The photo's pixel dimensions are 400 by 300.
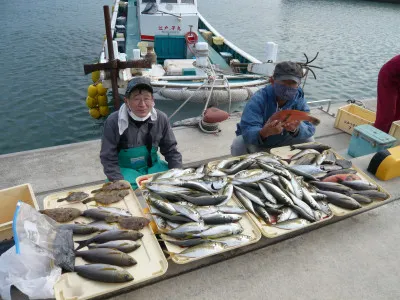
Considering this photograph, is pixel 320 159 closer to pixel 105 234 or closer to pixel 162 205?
pixel 162 205

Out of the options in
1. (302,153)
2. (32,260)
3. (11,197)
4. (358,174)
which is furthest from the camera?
(302,153)

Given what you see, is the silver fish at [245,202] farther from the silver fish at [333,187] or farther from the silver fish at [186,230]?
the silver fish at [333,187]

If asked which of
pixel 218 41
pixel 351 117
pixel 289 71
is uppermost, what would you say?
pixel 289 71

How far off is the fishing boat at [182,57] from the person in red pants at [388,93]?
11.5ft

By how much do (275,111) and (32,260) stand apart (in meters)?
3.40

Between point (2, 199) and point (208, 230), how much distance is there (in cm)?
204

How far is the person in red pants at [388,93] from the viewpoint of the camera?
4.68m

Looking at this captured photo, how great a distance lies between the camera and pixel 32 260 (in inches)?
79.1

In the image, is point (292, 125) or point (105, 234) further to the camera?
point (292, 125)

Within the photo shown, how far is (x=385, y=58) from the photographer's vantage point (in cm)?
1875

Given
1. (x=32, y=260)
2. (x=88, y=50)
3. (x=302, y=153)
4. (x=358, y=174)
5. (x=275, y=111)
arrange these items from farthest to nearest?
(x=88, y=50) → (x=275, y=111) → (x=302, y=153) → (x=358, y=174) → (x=32, y=260)

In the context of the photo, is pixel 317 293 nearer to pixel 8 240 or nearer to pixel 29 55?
pixel 8 240

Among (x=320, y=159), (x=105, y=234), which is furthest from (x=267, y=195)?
(x=105, y=234)

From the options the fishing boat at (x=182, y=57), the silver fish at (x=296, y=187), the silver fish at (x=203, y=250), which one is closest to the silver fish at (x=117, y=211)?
the silver fish at (x=203, y=250)
